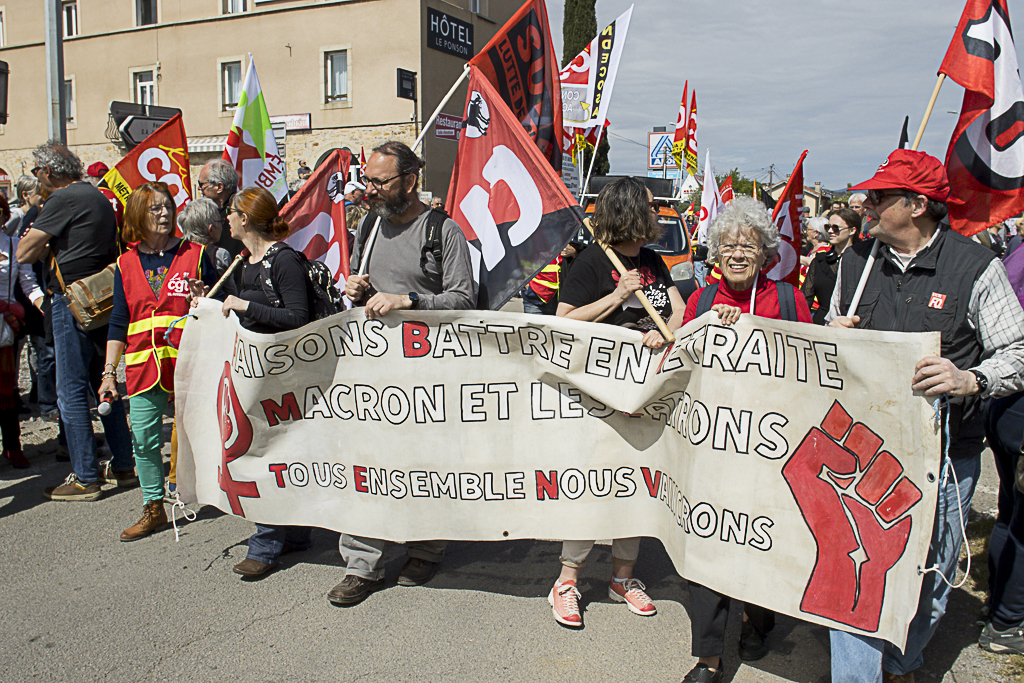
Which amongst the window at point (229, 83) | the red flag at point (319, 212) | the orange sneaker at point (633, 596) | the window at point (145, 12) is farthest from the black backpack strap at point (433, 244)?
the window at point (145, 12)

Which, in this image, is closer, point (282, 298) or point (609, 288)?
point (609, 288)

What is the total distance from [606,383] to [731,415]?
56 cm

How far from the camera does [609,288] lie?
3475 mm

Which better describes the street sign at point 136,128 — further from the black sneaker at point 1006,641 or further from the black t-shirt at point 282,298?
the black sneaker at point 1006,641

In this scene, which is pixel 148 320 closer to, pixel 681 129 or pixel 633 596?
pixel 633 596

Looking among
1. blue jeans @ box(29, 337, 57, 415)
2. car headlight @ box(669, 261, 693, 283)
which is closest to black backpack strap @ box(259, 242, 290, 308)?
blue jeans @ box(29, 337, 57, 415)

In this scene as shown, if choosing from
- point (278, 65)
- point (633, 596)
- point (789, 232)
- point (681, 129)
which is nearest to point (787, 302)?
point (633, 596)

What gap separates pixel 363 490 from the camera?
3.61 meters

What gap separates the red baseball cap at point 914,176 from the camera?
268 cm

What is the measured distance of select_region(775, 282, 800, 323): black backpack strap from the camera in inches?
121

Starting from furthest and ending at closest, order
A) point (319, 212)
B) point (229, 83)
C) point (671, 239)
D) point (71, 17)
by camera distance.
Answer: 1. point (71, 17)
2. point (229, 83)
3. point (671, 239)
4. point (319, 212)

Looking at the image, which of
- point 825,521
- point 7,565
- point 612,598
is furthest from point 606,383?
point 7,565

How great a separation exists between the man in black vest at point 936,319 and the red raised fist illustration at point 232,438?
264 cm

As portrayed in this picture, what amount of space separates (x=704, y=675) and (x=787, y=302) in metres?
1.47
